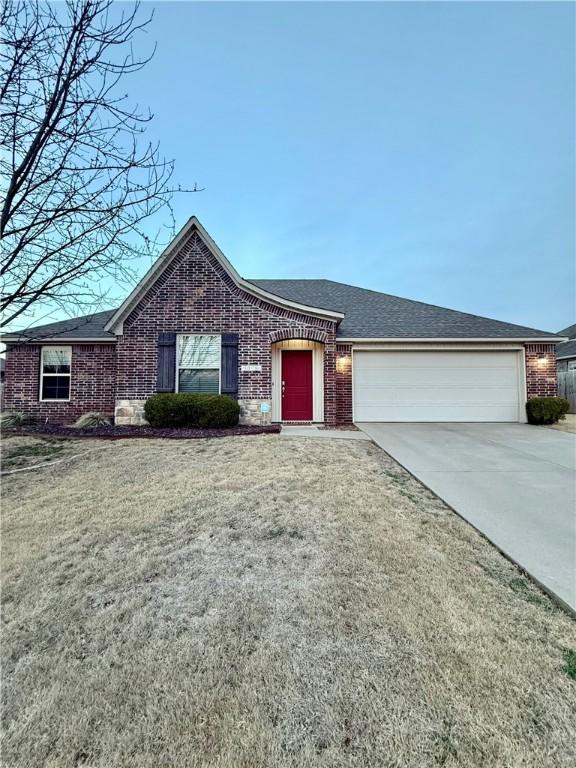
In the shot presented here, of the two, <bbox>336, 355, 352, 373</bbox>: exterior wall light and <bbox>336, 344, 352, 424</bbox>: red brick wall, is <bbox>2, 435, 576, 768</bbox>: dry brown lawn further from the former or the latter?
<bbox>336, 355, 352, 373</bbox>: exterior wall light

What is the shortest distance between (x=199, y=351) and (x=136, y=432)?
2815 mm

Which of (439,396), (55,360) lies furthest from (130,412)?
(439,396)

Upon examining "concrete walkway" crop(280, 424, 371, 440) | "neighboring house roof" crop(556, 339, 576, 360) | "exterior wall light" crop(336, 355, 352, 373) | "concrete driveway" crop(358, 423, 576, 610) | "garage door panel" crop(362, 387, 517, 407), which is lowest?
"concrete driveway" crop(358, 423, 576, 610)

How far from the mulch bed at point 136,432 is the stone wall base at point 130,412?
363mm

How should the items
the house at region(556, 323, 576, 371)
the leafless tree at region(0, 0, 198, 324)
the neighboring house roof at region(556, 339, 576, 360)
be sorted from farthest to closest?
1. the neighboring house roof at region(556, 339, 576, 360)
2. the house at region(556, 323, 576, 371)
3. the leafless tree at region(0, 0, 198, 324)

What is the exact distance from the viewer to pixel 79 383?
11.0 metres

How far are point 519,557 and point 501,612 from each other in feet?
3.02

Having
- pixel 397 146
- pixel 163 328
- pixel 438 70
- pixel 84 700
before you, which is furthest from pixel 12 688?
pixel 397 146

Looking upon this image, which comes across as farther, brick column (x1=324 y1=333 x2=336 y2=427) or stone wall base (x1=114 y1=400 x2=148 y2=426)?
brick column (x1=324 y1=333 x2=336 y2=427)

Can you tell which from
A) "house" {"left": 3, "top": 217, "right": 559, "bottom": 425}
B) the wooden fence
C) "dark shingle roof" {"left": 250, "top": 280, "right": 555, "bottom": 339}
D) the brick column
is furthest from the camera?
the wooden fence

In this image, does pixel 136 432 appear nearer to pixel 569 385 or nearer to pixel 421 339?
pixel 421 339

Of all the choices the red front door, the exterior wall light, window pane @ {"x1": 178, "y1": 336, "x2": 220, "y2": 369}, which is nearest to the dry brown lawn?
window pane @ {"x1": 178, "y1": 336, "x2": 220, "y2": 369}

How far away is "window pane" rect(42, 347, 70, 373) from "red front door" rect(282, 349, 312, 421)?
7.04m

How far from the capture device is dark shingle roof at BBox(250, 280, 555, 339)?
10.9 metres
